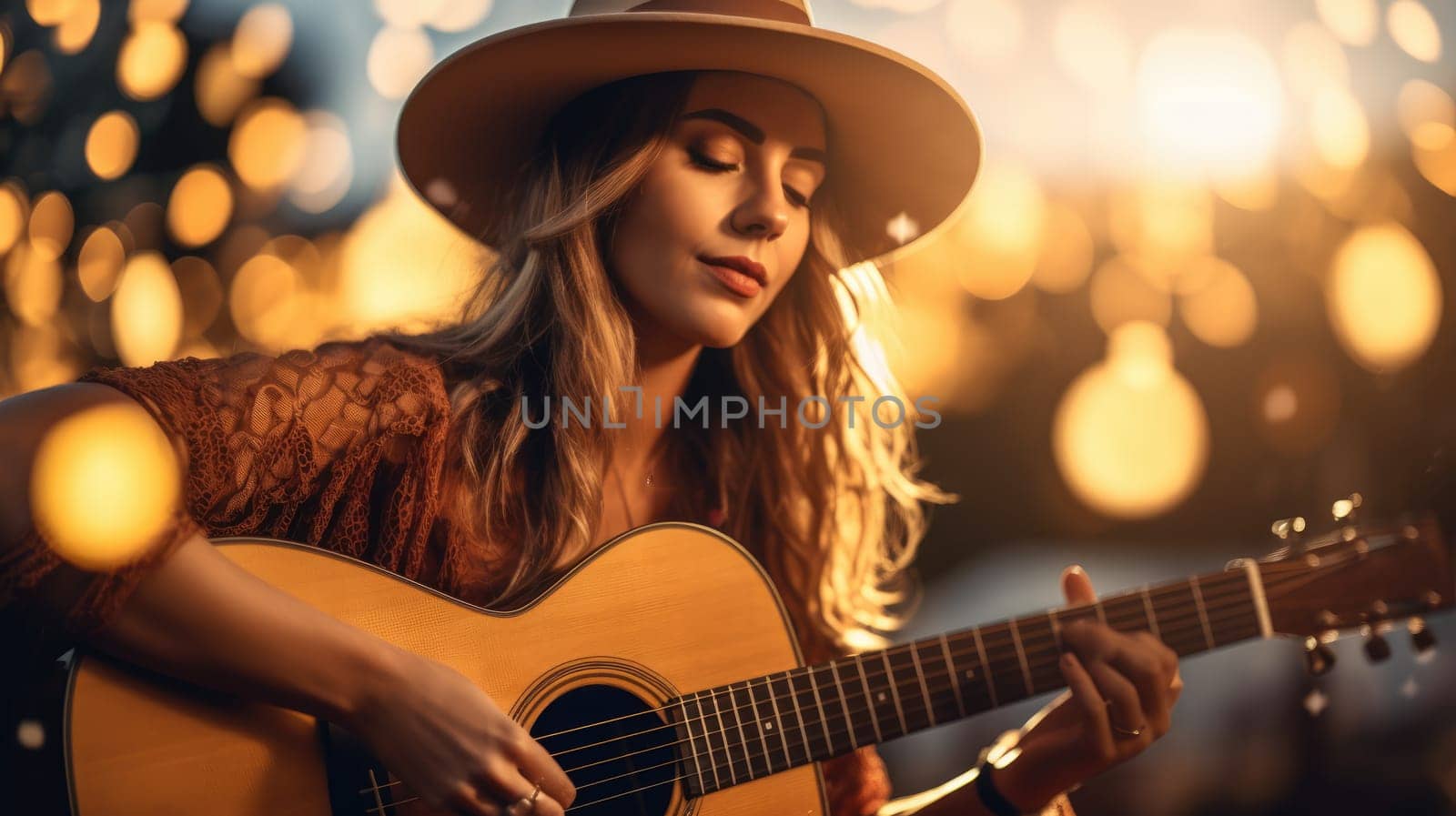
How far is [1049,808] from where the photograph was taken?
0.89 m

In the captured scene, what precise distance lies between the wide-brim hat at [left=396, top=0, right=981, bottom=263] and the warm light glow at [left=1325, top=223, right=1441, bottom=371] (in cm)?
79

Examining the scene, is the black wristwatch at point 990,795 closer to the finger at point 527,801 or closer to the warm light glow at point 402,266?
the finger at point 527,801

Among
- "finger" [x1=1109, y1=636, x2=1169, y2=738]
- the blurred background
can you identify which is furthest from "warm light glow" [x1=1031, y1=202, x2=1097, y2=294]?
"finger" [x1=1109, y1=636, x2=1169, y2=738]

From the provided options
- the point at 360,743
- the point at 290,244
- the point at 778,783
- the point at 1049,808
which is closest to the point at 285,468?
the point at 360,743

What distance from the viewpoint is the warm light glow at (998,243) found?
1.31m

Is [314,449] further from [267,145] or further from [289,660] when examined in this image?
[267,145]

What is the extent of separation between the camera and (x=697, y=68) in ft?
2.58

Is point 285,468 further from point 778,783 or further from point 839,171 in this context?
point 839,171

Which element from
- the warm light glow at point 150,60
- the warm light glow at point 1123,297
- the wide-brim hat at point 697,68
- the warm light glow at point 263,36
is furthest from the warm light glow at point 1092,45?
the warm light glow at point 150,60

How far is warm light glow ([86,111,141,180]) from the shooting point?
34.2 inches

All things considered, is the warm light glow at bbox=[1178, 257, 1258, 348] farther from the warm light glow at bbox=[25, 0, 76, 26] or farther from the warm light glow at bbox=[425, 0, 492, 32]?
the warm light glow at bbox=[25, 0, 76, 26]

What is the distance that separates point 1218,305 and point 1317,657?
650mm

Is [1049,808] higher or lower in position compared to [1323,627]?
lower

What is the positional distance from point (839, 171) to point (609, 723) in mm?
582
